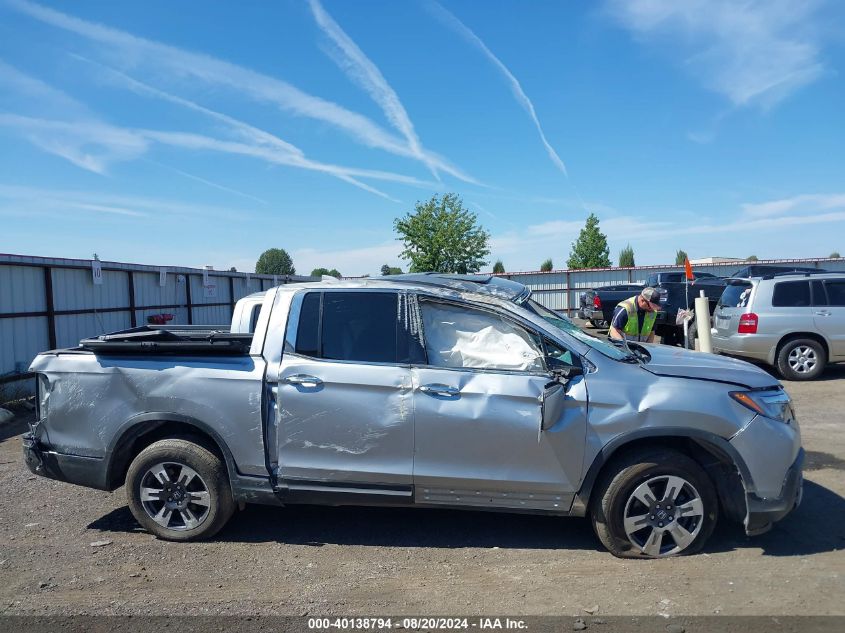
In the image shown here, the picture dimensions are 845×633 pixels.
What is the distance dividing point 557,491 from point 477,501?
0.53 meters

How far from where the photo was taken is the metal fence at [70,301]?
10391mm

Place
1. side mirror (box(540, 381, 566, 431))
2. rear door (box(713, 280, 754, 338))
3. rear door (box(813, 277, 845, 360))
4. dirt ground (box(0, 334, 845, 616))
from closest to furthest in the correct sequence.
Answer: dirt ground (box(0, 334, 845, 616)) < side mirror (box(540, 381, 566, 431)) < rear door (box(813, 277, 845, 360)) < rear door (box(713, 280, 754, 338))

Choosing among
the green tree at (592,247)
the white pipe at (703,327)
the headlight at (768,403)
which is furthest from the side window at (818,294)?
the green tree at (592,247)

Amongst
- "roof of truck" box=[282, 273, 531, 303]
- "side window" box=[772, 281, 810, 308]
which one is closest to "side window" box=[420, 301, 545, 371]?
"roof of truck" box=[282, 273, 531, 303]

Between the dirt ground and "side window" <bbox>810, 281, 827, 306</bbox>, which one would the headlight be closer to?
the dirt ground

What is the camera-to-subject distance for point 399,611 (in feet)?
12.1

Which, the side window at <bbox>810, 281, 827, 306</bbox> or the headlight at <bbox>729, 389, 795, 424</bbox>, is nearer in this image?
the headlight at <bbox>729, 389, 795, 424</bbox>

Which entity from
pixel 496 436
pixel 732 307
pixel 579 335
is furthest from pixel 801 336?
pixel 496 436

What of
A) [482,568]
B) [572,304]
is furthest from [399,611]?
[572,304]

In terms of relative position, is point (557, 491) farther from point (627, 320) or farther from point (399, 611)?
point (627, 320)

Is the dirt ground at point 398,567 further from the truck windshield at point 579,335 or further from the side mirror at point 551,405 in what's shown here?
the truck windshield at point 579,335

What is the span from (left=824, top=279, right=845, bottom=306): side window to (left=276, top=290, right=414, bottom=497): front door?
9699mm

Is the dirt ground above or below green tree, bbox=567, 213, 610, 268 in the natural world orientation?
below

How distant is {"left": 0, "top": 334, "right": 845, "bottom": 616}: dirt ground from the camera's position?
377 centimetres
